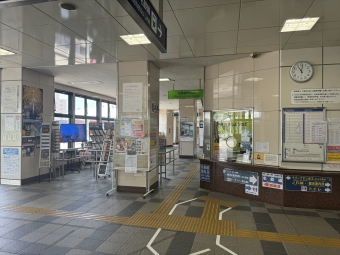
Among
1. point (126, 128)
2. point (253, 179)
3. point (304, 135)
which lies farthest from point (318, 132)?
point (126, 128)

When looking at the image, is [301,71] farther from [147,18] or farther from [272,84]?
[147,18]

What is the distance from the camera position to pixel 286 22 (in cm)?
351

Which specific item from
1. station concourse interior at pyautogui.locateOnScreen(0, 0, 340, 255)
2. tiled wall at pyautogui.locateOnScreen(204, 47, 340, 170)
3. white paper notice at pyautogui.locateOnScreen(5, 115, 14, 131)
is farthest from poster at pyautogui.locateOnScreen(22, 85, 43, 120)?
tiled wall at pyautogui.locateOnScreen(204, 47, 340, 170)

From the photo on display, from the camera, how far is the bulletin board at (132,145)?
16.9 ft

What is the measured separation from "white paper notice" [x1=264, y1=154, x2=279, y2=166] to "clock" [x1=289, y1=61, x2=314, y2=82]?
1.54 m

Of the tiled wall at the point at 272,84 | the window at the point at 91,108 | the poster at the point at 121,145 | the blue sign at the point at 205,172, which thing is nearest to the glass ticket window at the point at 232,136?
the tiled wall at the point at 272,84

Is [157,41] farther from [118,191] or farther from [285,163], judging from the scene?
[118,191]

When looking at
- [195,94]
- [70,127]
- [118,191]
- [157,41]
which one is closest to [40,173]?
[70,127]

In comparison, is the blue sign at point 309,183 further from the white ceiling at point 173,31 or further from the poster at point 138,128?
the poster at point 138,128

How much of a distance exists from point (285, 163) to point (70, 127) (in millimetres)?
6779

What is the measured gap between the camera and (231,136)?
551 cm

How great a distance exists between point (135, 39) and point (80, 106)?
6940 mm

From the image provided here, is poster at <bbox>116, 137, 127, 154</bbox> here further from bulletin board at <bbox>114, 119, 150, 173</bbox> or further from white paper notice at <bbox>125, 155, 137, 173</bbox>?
white paper notice at <bbox>125, 155, 137, 173</bbox>

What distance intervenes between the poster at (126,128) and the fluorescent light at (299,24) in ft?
11.3
